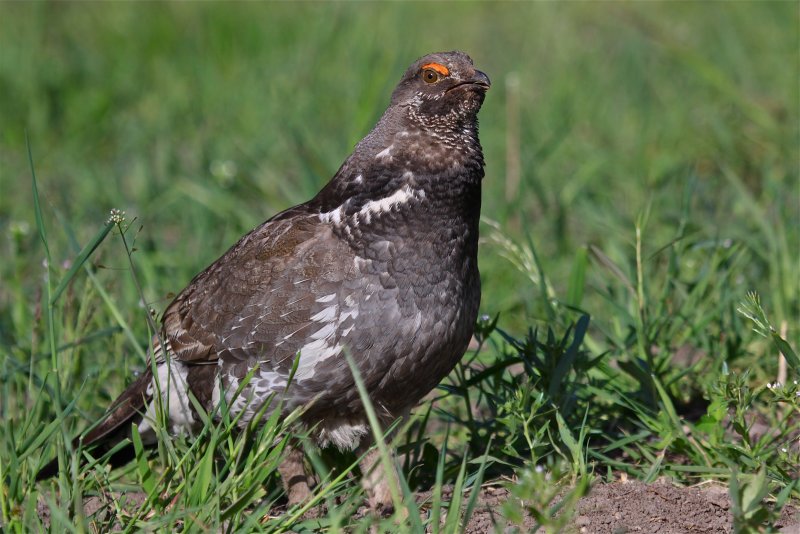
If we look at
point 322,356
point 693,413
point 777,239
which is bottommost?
point 693,413

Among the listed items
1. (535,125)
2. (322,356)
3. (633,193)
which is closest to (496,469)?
→ (322,356)

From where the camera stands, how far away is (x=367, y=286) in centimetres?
344

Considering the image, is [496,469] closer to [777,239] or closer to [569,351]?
[569,351]

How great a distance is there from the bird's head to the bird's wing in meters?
0.47

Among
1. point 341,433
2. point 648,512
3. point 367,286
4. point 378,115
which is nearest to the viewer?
point 648,512

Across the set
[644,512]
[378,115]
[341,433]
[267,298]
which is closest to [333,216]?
[267,298]

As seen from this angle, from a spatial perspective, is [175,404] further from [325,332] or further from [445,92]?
[445,92]

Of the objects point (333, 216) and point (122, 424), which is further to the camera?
point (122, 424)

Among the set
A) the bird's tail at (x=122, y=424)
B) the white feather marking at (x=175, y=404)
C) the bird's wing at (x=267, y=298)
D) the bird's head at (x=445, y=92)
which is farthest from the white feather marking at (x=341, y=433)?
the bird's head at (x=445, y=92)

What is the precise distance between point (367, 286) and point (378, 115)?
292 cm

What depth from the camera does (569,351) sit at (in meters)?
3.71

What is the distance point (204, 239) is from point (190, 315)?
2.01m

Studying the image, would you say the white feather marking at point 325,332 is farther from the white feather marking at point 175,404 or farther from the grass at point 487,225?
the white feather marking at point 175,404

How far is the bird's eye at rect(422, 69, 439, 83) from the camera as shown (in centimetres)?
361
